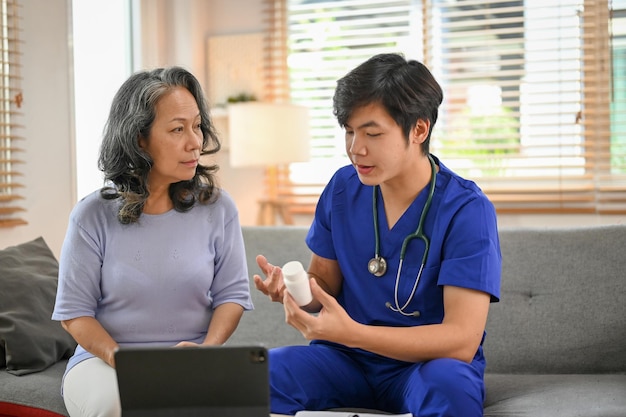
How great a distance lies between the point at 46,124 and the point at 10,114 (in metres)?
0.23

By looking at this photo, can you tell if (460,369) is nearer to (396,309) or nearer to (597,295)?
(396,309)

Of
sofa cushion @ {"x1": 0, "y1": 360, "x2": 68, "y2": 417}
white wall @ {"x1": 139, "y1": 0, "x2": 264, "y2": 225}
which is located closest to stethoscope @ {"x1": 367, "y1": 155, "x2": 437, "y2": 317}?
sofa cushion @ {"x1": 0, "y1": 360, "x2": 68, "y2": 417}

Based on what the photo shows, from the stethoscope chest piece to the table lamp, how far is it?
202 centimetres

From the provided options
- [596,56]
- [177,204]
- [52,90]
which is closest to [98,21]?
[52,90]

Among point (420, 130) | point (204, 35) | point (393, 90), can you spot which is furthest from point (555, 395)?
point (204, 35)

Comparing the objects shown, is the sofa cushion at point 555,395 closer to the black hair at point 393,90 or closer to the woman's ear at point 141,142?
the black hair at point 393,90

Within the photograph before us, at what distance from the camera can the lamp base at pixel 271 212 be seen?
4.28 metres

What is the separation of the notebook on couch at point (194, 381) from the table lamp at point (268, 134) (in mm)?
2502

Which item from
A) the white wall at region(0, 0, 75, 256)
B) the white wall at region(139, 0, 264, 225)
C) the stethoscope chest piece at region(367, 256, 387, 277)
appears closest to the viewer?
the stethoscope chest piece at region(367, 256, 387, 277)

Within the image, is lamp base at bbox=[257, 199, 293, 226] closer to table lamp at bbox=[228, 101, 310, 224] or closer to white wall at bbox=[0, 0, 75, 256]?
table lamp at bbox=[228, 101, 310, 224]

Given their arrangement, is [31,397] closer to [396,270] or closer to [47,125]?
[396,270]

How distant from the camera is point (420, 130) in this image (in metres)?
1.86

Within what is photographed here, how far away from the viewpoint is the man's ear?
184cm

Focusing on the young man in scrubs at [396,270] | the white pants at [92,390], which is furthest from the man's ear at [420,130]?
the white pants at [92,390]
